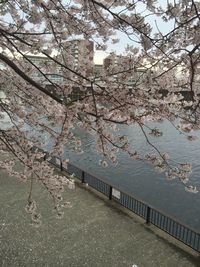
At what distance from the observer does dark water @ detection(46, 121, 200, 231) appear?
16.1 m

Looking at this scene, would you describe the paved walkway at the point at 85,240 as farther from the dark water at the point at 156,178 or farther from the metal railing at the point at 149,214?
the dark water at the point at 156,178

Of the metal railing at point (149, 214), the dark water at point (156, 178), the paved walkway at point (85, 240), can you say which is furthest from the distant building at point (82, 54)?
the dark water at point (156, 178)

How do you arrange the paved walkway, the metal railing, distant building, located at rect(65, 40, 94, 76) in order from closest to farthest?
distant building, located at rect(65, 40, 94, 76) → the paved walkway → the metal railing

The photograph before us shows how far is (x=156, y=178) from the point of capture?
19.7 metres

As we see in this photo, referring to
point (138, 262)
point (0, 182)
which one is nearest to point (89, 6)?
point (138, 262)

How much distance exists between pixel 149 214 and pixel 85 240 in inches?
86.7

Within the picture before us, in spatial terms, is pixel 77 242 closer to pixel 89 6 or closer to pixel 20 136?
pixel 20 136

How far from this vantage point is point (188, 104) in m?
4.30

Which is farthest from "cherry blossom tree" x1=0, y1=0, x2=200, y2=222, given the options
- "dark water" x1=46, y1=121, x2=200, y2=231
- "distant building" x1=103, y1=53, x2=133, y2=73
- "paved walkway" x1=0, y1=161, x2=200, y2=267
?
"dark water" x1=46, y1=121, x2=200, y2=231

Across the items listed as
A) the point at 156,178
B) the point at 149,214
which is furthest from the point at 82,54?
the point at 156,178

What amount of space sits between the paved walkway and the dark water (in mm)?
5017

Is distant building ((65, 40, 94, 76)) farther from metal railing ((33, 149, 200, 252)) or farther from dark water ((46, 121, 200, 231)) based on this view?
dark water ((46, 121, 200, 231))

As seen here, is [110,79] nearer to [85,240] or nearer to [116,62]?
[116,62]

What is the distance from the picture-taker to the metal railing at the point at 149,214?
9.48 meters
